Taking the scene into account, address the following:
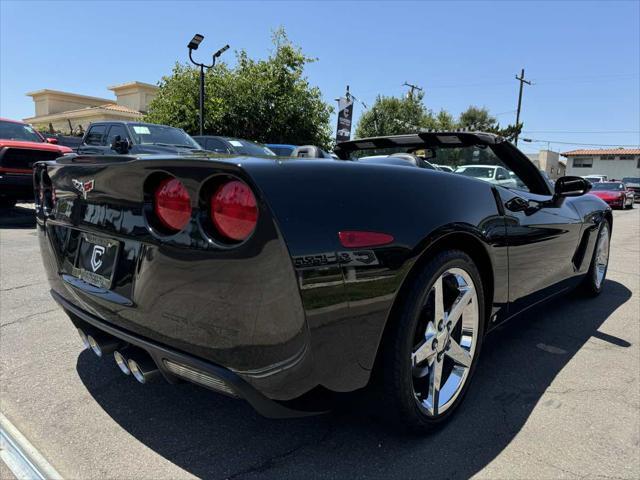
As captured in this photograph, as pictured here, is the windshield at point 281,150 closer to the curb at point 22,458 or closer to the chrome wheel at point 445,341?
the chrome wheel at point 445,341

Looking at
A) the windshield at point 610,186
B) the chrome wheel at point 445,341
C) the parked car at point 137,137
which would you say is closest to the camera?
the chrome wheel at point 445,341

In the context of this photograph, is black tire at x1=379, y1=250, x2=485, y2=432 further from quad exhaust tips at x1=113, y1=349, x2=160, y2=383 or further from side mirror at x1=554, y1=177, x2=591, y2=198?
side mirror at x1=554, y1=177, x2=591, y2=198

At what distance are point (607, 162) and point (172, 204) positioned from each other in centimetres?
6948

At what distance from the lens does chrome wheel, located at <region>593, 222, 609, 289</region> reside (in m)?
4.19

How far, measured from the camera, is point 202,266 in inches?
58.1

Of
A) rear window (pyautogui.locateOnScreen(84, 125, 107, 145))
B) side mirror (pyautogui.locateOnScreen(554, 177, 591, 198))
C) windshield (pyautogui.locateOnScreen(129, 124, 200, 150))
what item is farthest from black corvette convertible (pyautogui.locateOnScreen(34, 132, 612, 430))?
rear window (pyautogui.locateOnScreen(84, 125, 107, 145))

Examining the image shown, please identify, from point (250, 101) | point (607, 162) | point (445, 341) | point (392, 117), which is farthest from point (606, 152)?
point (445, 341)

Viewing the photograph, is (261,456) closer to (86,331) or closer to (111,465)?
(111,465)

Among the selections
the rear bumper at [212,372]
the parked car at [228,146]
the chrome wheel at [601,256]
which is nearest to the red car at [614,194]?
the parked car at [228,146]

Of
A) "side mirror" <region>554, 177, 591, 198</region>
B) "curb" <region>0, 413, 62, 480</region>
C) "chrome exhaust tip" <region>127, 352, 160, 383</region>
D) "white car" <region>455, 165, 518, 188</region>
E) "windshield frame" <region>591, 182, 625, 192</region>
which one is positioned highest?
Result: "white car" <region>455, 165, 518, 188</region>

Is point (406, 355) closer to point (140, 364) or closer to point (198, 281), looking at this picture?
point (198, 281)

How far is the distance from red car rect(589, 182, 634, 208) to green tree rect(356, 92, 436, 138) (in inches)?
658

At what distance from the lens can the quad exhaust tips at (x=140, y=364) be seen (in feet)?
5.74

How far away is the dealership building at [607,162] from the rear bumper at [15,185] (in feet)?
201
